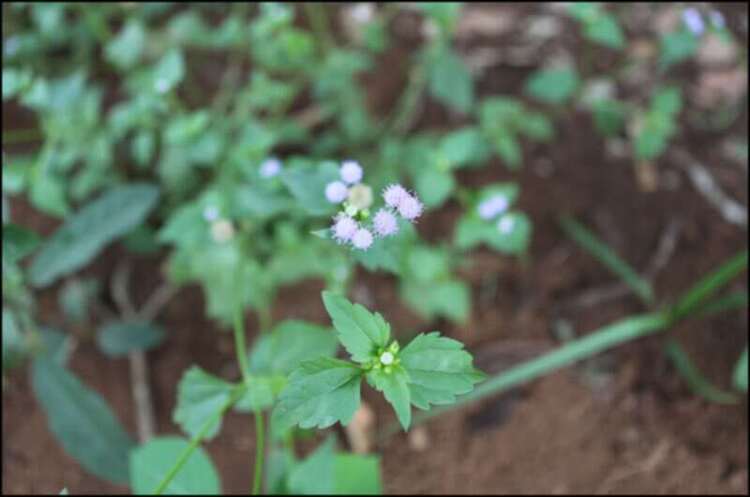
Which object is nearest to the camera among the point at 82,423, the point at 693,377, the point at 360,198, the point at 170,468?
the point at 360,198

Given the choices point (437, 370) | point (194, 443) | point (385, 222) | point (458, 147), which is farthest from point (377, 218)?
point (458, 147)

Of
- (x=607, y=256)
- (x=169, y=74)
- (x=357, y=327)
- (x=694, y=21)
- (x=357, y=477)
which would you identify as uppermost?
(x=694, y=21)

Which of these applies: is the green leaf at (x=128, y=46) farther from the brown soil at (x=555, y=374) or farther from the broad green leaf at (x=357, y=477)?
the broad green leaf at (x=357, y=477)

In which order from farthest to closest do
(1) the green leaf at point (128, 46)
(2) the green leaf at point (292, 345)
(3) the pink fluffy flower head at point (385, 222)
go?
(1) the green leaf at point (128, 46) → (2) the green leaf at point (292, 345) → (3) the pink fluffy flower head at point (385, 222)

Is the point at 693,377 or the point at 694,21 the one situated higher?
the point at 694,21

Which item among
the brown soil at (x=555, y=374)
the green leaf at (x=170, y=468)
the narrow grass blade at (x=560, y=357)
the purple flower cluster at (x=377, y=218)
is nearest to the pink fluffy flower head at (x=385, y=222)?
the purple flower cluster at (x=377, y=218)

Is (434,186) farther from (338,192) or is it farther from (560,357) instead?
(338,192)

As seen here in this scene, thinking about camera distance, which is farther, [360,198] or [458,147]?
[458,147]
